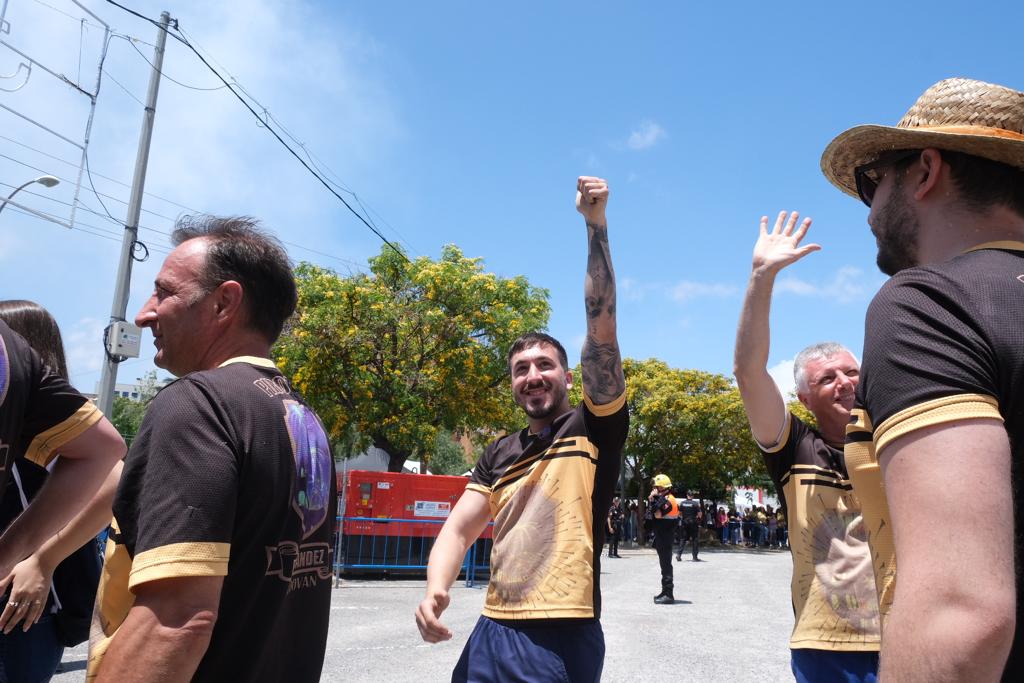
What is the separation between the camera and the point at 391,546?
554 inches

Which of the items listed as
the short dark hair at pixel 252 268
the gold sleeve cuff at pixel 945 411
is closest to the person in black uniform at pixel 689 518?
the short dark hair at pixel 252 268

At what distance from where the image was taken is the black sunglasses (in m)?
1.50

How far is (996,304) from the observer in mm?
1167

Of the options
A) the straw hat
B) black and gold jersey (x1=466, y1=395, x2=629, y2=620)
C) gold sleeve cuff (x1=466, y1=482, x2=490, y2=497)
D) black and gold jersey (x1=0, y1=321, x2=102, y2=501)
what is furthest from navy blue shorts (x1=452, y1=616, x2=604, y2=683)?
the straw hat

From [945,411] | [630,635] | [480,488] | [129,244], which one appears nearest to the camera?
[945,411]

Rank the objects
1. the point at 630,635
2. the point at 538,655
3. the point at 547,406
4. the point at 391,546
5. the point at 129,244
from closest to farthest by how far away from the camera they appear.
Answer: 1. the point at 538,655
2. the point at 547,406
3. the point at 630,635
4. the point at 129,244
5. the point at 391,546

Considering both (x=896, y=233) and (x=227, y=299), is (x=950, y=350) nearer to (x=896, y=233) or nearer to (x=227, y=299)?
(x=896, y=233)

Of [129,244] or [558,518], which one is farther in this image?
[129,244]

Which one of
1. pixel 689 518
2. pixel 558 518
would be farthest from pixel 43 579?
pixel 689 518

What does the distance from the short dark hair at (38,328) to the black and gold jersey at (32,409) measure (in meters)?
0.48

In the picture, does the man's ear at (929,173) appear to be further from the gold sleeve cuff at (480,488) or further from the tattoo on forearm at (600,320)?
the gold sleeve cuff at (480,488)

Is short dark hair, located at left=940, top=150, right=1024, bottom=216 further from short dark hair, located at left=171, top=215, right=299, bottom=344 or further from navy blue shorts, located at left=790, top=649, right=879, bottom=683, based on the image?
navy blue shorts, located at left=790, top=649, right=879, bottom=683

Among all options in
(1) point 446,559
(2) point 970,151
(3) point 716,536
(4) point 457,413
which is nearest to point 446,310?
(4) point 457,413

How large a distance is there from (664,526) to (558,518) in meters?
9.88
